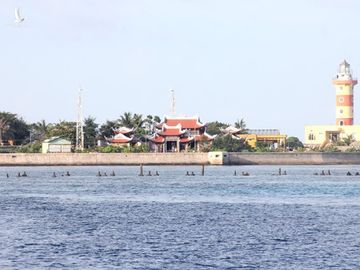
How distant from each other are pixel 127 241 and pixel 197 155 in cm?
11952

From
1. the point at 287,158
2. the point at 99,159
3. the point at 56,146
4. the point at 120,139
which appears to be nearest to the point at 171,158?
the point at 99,159

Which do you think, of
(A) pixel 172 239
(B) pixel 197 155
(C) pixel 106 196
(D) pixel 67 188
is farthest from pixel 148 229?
(B) pixel 197 155

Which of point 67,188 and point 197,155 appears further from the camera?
point 197,155

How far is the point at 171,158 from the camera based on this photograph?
170000mm

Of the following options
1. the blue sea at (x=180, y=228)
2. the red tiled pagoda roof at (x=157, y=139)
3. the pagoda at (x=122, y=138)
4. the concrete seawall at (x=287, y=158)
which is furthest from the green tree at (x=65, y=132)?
the blue sea at (x=180, y=228)

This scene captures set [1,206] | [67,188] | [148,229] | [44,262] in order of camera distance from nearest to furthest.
→ [44,262]
[148,229]
[1,206]
[67,188]

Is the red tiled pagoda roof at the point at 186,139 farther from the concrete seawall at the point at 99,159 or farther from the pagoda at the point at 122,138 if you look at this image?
the concrete seawall at the point at 99,159

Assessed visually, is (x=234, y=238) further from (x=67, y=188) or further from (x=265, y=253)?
(x=67, y=188)

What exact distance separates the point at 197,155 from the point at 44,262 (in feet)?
419

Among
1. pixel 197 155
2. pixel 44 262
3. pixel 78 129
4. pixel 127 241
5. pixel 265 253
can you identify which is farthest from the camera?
pixel 78 129

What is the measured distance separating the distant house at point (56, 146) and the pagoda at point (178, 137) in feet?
52.0

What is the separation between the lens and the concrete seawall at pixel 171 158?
559 feet

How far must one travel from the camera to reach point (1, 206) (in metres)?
77.1

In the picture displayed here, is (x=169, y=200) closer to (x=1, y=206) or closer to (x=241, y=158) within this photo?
(x=1, y=206)
